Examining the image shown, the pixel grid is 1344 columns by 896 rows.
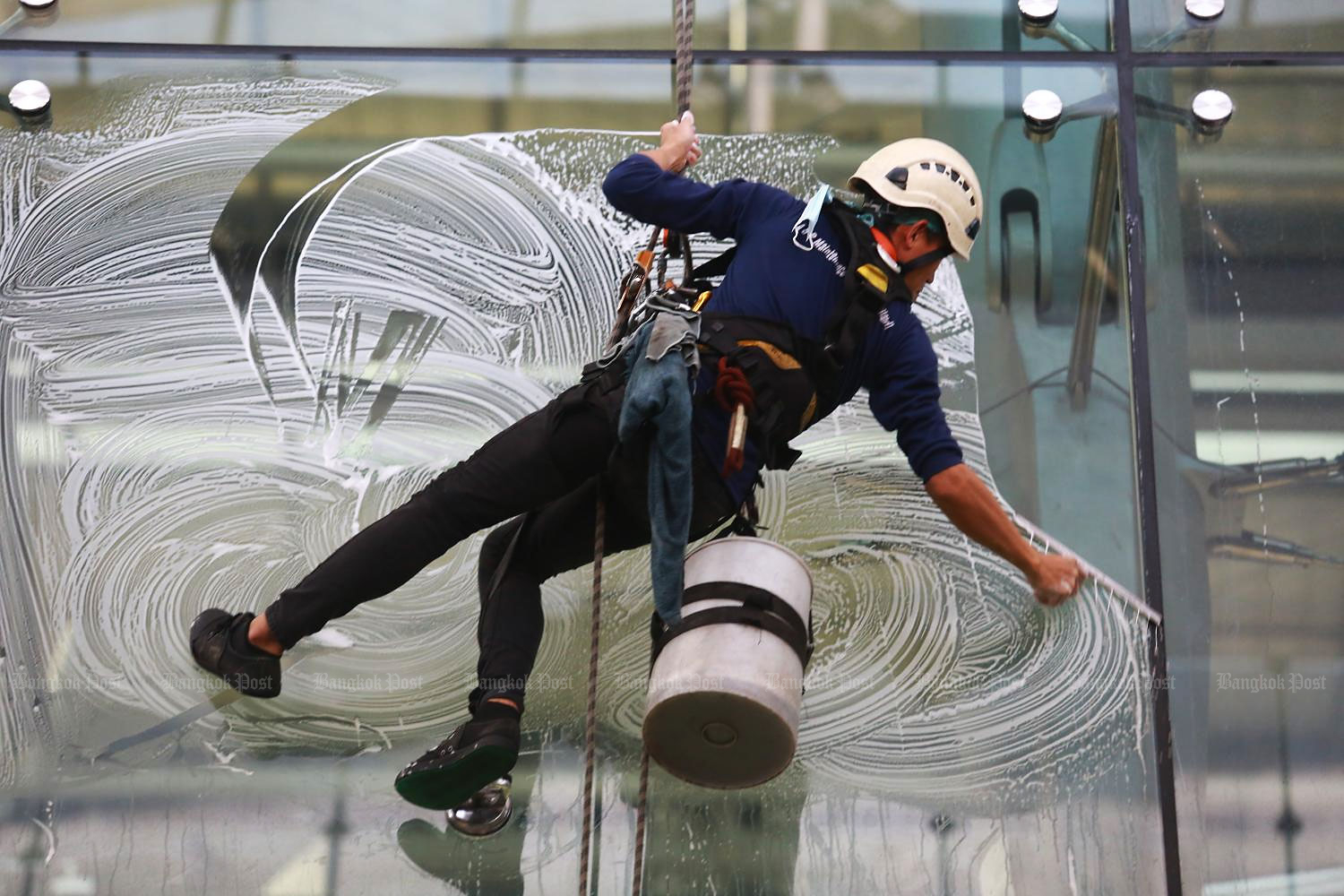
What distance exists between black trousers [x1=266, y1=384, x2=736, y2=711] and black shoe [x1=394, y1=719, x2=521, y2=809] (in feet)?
0.26

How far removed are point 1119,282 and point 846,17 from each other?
973mm

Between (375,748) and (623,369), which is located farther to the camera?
(375,748)

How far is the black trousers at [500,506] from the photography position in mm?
3223

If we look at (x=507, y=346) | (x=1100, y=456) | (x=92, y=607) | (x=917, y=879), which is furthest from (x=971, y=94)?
(x=92, y=607)

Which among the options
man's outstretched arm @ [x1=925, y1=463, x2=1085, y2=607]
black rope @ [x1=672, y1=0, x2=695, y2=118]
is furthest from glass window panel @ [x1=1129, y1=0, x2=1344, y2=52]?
man's outstretched arm @ [x1=925, y1=463, x2=1085, y2=607]

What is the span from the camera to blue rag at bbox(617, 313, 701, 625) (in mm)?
3068

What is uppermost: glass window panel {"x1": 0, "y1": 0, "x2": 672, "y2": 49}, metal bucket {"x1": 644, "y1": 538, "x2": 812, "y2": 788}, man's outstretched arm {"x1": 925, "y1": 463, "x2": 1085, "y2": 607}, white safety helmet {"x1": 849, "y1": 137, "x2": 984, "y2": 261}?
glass window panel {"x1": 0, "y1": 0, "x2": 672, "y2": 49}

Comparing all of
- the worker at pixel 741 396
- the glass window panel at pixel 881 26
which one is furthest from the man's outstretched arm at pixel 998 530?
the glass window panel at pixel 881 26

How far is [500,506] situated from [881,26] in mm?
1982

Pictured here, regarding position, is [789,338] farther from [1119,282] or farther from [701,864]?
[1119,282]

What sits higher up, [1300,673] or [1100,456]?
[1100,456]

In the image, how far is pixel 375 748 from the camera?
3.76 meters

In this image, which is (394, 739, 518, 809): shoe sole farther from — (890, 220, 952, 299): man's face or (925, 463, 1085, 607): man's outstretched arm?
(890, 220, 952, 299): man's face

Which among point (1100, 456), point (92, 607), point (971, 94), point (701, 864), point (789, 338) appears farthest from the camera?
point (971, 94)
